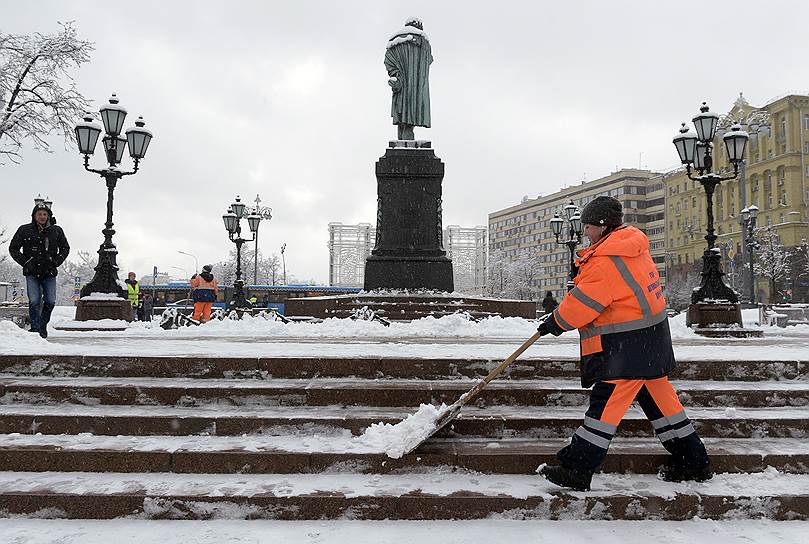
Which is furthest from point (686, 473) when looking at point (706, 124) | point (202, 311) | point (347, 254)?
point (347, 254)

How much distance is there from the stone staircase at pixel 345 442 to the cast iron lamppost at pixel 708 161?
5947mm

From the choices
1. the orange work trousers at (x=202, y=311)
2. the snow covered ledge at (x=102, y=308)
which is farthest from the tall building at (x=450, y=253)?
the snow covered ledge at (x=102, y=308)

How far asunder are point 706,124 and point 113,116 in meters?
11.8

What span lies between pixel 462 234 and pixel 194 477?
357 feet

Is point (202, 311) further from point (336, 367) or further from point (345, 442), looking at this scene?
point (345, 442)

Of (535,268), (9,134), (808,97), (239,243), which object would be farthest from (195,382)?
(535,268)

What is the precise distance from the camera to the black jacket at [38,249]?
23.0 ft

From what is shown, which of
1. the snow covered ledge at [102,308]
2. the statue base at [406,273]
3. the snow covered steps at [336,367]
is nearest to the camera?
the snow covered steps at [336,367]

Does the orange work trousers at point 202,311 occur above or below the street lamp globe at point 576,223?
below

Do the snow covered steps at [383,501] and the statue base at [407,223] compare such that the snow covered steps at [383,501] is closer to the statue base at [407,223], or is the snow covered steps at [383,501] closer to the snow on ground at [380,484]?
the snow on ground at [380,484]

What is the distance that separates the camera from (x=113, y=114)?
11.1 meters

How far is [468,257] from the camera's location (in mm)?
110188

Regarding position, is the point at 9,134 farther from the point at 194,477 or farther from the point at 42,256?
the point at 194,477

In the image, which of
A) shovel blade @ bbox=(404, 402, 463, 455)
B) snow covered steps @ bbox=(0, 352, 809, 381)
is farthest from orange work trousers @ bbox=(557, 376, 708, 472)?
snow covered steps @ bbox=(0, 352, 809, 381)
